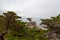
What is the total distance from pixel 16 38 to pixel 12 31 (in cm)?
71

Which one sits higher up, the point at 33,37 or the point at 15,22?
the point at 15,22

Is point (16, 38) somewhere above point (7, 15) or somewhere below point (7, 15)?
below

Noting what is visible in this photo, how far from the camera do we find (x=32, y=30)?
16125mm

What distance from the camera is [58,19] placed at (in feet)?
52.6

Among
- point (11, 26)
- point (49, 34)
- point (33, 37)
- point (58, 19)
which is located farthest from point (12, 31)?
point (58, 19)

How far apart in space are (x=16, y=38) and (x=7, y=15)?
1878 mm

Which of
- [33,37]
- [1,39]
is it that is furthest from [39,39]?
[1,39]

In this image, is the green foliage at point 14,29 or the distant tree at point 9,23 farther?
the distant tree at point 9,23

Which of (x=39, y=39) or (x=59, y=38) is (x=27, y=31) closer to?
(x=39, y=39)

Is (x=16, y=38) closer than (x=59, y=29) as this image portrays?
Yes

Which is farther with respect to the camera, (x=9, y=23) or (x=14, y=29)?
(x=14, y=29)

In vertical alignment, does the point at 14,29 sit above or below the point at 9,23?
below

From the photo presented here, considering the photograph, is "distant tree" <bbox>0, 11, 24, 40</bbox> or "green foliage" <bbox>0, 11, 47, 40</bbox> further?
"distant tree" <bbox>0, 11, 24, 40</bbox>

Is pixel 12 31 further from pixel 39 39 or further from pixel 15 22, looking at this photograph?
pixel 39 39
